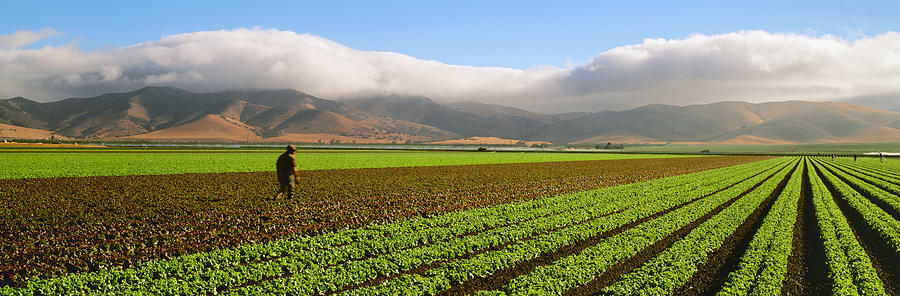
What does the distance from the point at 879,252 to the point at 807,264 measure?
13.1ft

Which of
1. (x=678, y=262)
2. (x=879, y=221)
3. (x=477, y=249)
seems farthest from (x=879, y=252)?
(x=477, y=249)

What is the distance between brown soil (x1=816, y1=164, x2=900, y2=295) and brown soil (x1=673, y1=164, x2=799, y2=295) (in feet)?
9.96

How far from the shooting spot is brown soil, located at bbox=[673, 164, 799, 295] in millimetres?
11219

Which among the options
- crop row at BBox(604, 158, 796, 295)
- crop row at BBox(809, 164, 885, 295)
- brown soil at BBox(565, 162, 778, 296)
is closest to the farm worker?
brown soil at BBox(565, 162, 778, 296)

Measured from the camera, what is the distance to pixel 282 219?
18656mm

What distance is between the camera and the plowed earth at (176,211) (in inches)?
532

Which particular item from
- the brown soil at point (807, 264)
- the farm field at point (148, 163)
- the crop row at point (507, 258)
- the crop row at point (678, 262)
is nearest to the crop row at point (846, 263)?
the brown soil at point (807, 264)

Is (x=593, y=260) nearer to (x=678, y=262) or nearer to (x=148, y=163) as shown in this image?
(x=678, y=262)

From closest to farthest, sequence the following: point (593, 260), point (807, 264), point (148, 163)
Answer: point (593, 260) < point (807, 264) < point (148, 163)

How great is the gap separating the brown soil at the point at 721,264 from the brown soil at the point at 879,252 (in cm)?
303

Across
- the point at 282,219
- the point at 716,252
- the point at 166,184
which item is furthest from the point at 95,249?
the point at 166,184

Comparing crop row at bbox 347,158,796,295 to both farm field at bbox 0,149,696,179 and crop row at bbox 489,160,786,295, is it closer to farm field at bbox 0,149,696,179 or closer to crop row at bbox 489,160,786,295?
crop row at bbox 489,160,786,295

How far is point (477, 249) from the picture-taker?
1434 centimetres

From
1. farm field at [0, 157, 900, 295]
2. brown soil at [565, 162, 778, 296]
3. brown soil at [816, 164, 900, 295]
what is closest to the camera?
farm field at [0, 157, 900, 295]
